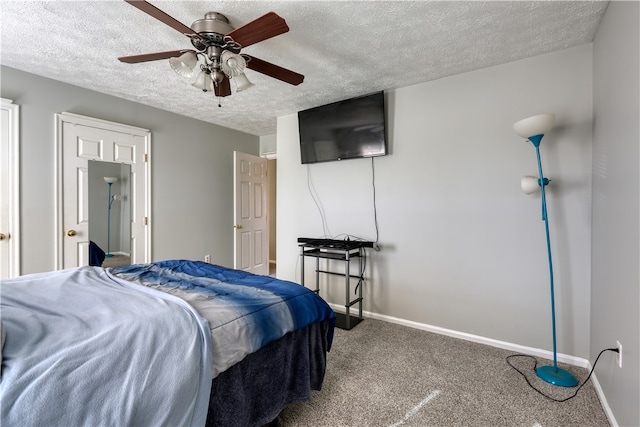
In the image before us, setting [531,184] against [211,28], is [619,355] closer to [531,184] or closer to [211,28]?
[531,184]

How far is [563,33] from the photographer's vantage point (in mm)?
2053

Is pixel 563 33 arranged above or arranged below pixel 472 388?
above

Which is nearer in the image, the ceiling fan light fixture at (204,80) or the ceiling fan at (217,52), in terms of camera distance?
the ceiling fan at (217,52)

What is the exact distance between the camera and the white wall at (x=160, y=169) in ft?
8.72

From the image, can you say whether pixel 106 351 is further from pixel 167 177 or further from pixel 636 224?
pixel 167 177

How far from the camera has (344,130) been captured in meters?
3.25

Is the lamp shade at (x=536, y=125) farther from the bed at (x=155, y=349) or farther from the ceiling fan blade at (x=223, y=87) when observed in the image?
the ceiling fan blade at (x=223, y=87)

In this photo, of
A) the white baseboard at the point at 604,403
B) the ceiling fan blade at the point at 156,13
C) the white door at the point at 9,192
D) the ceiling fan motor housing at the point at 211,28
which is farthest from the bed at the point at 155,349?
the white baseboard at the point at 604,403

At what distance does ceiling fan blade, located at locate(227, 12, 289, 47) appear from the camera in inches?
57.1

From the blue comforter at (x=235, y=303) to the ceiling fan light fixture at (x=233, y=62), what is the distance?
133 cm

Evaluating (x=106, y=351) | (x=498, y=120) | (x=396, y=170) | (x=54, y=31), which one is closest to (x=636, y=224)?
(x=498, y=120)

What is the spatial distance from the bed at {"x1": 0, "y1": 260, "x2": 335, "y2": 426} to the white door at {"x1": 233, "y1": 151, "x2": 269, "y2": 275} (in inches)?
98.0

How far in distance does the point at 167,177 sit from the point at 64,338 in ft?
10.1

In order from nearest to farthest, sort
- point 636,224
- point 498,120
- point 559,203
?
point 636,224
point 559,203
point 498,120
